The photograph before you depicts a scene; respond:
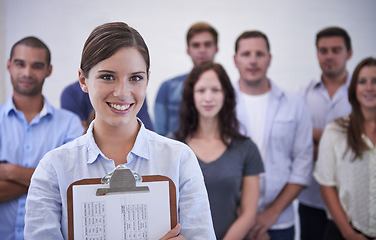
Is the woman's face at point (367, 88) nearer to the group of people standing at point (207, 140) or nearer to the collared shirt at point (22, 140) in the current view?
the group of people standing at point (207, 140)

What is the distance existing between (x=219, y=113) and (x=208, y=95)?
0.48 ft

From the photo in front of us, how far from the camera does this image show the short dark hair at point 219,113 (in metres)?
2.06

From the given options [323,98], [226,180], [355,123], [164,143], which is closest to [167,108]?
Result: [226,180]

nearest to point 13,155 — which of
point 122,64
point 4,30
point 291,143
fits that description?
point 122,64

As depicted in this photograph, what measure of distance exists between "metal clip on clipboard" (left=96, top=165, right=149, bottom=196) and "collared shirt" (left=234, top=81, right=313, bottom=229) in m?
1.38

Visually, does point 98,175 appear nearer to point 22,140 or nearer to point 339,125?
point 22,140

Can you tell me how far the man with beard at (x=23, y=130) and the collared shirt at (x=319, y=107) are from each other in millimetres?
1584

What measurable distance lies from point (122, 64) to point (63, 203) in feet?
1.28

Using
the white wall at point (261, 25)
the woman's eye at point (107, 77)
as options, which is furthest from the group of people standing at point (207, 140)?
the white wall at point (261, 25)

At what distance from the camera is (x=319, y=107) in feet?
8.65

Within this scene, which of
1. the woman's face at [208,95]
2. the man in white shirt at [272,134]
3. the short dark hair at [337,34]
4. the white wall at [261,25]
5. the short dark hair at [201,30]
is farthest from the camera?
the white wall at [261,25]

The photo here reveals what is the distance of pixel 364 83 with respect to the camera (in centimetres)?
216

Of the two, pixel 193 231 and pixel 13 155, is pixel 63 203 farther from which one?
pixel 13 155

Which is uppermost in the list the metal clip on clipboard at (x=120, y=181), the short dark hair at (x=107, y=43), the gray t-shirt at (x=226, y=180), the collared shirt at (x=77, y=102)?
the short dark hair at (x=107, y=43)
